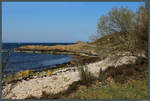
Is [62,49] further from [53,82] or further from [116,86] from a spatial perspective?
[116,86]

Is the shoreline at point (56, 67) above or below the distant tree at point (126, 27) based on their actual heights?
below

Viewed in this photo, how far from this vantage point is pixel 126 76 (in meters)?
3.93

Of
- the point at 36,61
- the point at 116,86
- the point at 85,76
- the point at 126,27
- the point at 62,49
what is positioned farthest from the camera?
the point at 36,61

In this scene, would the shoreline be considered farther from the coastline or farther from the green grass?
the green grass

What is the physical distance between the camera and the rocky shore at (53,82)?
4020 mm

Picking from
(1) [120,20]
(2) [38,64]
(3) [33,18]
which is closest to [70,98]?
(3) [33,18]

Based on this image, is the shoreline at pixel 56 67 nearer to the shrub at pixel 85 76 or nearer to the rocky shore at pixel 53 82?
the rocky shore at pixel 53 82

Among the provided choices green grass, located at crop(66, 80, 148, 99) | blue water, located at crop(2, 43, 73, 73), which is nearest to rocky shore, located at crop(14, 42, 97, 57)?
blue water, located at crop(2, 43, 73, 73)

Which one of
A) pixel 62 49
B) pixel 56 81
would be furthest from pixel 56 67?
pixel 56 81

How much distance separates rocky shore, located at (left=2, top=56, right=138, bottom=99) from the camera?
13.2 ft

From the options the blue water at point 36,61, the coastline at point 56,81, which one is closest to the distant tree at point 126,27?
the coastline at point 56,81

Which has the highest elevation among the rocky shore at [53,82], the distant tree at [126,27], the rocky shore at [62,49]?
the distant tree at [126,27]

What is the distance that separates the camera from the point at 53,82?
14.9 feet

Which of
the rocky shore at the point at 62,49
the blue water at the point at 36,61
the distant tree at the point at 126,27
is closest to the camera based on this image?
the distant tree at the point at 126,27
